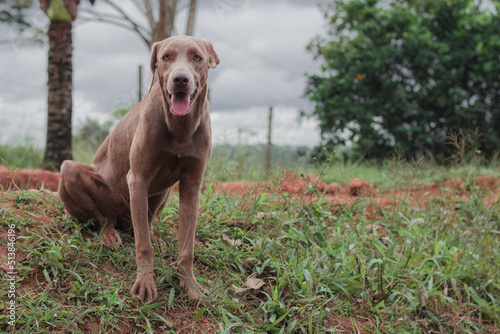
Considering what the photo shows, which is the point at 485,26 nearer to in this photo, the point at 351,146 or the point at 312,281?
the point at 351,146

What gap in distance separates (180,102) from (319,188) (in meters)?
3.37

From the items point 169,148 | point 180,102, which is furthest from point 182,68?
point 169,148

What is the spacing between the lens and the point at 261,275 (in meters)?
3.41

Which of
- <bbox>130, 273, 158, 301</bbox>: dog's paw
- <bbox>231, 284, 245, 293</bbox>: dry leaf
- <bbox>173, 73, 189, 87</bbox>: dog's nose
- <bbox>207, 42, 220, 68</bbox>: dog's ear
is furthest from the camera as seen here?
<bbox>231, 284, 245, 293</bbox>: dry leaf

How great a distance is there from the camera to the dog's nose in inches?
100

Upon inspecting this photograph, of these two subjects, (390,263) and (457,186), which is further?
(457,186)

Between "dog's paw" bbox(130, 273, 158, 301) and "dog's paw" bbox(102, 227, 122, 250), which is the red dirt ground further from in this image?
"dog's paw" bbox(130, 273, 158, 301)

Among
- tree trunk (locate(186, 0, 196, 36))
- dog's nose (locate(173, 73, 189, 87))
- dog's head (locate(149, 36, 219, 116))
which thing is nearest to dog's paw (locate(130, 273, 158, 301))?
dog's head (locate(149, 36, 219, 116))

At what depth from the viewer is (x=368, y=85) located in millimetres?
11125

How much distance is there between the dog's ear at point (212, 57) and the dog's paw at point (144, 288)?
1.49 meters

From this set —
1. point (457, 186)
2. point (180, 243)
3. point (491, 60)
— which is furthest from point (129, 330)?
point (491, 60)

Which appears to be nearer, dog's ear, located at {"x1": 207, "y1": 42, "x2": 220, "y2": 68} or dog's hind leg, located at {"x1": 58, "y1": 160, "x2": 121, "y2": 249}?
dog's ear, located at {"x1": 207, "y1": 42, "x2": 220, "y2": 68}

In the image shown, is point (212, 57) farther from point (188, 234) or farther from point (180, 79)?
point (188, 234)

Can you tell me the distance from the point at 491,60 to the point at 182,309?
35.8 feet
